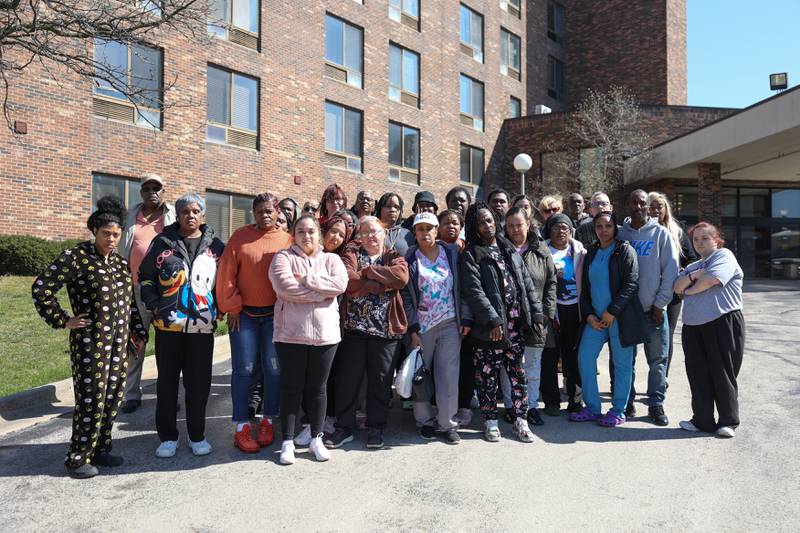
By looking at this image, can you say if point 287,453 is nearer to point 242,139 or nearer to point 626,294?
point 626,294

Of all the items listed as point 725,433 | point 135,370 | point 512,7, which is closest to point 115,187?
point 135,370

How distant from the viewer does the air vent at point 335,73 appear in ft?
60.9

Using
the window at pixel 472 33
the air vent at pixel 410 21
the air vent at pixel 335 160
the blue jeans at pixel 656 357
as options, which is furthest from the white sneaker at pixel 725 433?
the window at pixel 472 33

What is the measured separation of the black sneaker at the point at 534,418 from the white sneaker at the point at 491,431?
1.62 ft

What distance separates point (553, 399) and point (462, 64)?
68.5 ft

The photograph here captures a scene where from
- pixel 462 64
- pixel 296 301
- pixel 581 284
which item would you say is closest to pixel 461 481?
pixel 296 301

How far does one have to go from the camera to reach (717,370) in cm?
480

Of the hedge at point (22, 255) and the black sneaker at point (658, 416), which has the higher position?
the hedge at point (22, 255)

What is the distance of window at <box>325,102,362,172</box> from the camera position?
1853 centimetres

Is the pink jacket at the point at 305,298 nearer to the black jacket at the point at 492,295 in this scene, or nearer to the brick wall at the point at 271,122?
the black jacket at the point at 492,295

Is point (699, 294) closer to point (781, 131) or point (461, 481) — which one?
point (461, 481)

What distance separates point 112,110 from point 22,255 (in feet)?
13.8

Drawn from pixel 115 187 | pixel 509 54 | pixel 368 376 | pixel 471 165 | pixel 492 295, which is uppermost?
pixel 509 54

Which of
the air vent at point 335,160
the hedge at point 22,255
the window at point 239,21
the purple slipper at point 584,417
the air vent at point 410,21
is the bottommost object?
the purple slipper at point 584,417
